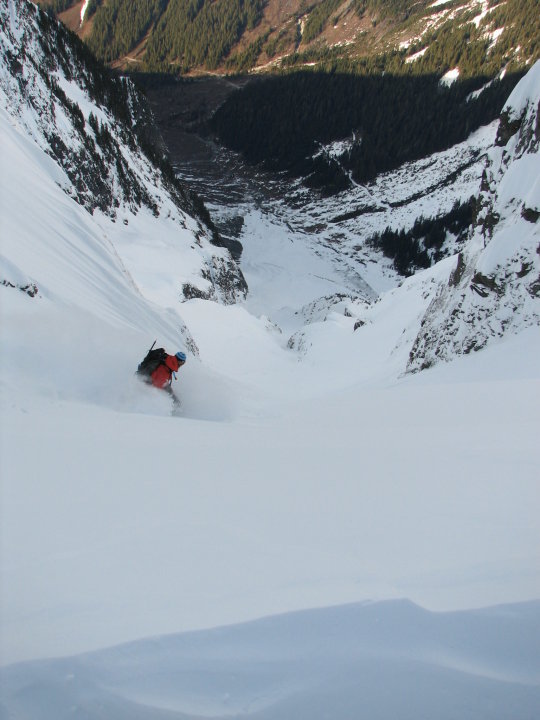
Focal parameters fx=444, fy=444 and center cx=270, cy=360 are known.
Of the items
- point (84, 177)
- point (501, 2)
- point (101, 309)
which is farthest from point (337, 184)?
point (101, 309)

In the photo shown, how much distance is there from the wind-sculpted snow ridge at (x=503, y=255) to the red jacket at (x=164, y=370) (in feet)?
21.8

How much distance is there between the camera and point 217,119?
76375 mm

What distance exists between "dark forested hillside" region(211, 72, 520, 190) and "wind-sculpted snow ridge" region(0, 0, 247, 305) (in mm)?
33749

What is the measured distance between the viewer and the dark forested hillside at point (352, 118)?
63.0m

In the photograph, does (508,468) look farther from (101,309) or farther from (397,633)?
(101,309)

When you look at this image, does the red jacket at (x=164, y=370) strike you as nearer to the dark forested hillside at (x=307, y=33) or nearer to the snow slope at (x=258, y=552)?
the snow slope at (x=258, y=552)

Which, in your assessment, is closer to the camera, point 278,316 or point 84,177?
point 84,177

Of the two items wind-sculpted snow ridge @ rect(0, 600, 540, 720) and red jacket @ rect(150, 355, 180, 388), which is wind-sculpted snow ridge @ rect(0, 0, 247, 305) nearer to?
red jacket @ rect(150, 355, 180, 388)

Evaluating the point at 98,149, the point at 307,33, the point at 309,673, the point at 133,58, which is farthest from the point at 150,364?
the point at 133,58

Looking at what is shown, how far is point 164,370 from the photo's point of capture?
6.16 m

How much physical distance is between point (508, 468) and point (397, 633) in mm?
1950

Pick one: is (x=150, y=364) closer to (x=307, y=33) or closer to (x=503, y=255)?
(x=503, y=255)

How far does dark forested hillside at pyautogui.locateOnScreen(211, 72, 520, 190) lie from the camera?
207 ft

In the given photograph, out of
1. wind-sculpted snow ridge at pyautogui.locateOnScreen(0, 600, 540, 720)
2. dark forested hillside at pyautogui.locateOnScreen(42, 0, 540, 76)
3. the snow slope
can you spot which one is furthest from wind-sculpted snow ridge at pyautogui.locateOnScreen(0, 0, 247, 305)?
dark forested hillside at pyautogui.locateOnScreen(42, 0, 540, 76)
